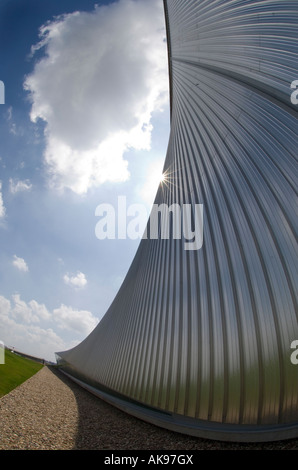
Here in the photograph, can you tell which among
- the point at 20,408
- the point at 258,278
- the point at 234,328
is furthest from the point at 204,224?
the point at 20,408

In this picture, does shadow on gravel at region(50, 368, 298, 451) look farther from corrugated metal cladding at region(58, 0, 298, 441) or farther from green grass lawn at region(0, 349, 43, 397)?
green grass lawn at region(0, 349, 43, 397)

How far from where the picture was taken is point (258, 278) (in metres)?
5.96

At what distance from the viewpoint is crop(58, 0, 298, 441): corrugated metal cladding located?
543 cm

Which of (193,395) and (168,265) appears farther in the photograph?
(168,265)

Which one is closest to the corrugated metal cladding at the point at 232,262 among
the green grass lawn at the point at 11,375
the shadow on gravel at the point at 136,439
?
the shadow on gravel at the point at 136,439

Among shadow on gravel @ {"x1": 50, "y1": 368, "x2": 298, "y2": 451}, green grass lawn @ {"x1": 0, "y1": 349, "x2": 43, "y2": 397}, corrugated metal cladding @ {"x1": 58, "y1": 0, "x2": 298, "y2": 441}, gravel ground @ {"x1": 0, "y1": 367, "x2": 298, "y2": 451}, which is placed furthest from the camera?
green grass lawn @ {"x1": 0, "y1": 349, "x2": 43, "y2": 397}

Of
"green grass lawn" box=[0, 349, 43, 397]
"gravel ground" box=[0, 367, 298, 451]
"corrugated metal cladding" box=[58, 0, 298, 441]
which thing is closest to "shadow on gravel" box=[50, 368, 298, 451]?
"gravel ground" box=[0, 367, 298, 451]

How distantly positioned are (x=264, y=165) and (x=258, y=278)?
270 cm

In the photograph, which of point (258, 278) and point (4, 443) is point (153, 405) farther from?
point (258, 278)

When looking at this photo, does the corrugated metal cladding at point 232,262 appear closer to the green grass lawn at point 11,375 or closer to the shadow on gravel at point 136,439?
the shadow on gravel at point 136,439

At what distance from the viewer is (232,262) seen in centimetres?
673

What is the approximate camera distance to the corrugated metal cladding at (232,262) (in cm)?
543

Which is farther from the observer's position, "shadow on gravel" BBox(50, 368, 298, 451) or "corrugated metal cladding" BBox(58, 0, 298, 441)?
"corrugated metal cladding" BBox(58, 0, 298, 441)

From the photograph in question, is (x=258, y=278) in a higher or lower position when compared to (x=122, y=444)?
higher
